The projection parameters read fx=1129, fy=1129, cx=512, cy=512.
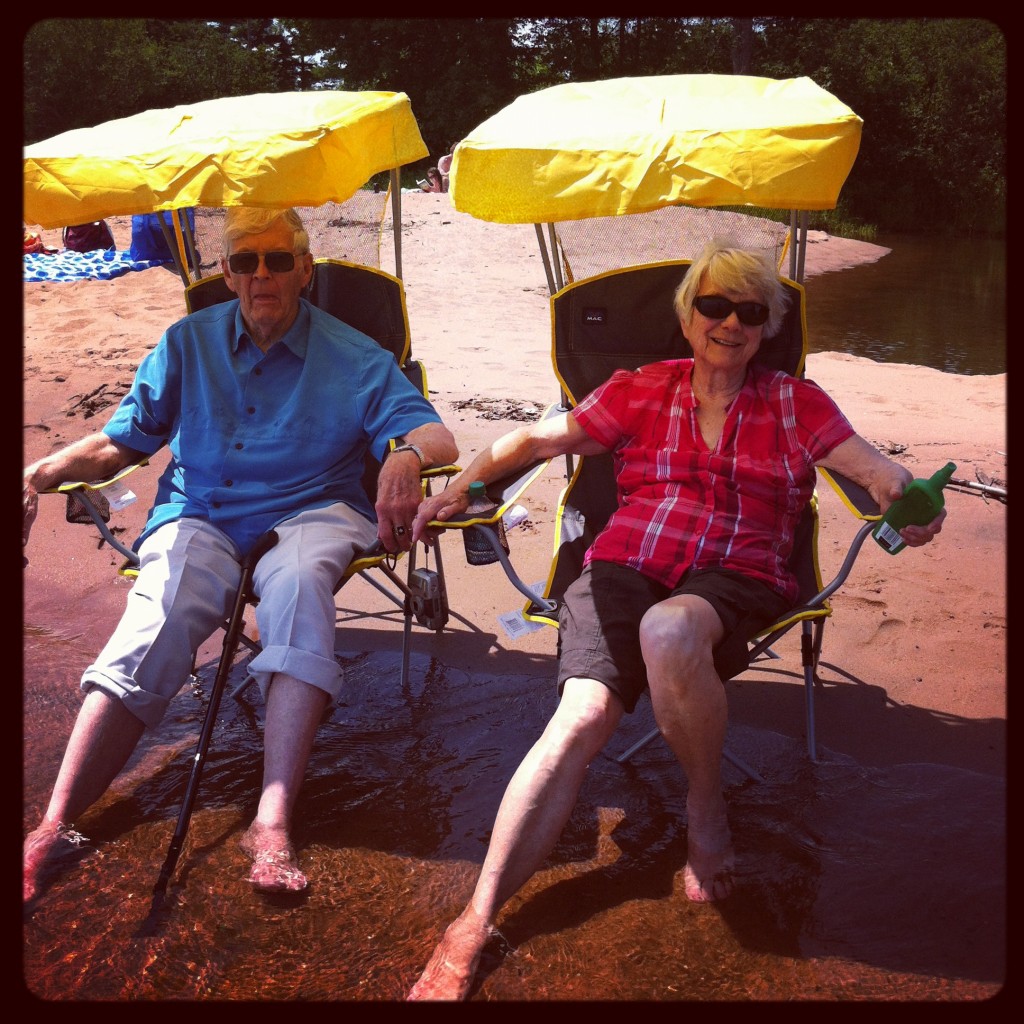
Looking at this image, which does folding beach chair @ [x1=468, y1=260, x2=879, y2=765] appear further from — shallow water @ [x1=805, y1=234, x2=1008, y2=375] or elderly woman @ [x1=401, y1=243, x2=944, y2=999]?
shallow water @ [x1=805, y1=234, x2=1008, y2=375]

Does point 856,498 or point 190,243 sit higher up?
point 190,243

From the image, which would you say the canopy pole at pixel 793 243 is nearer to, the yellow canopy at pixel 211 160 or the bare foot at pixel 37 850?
the yellow canopy at pixel 211 160

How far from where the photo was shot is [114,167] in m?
3.18

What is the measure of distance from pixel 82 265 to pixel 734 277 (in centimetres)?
916

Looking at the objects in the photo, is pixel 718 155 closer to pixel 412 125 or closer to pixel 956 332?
pixel 412 125

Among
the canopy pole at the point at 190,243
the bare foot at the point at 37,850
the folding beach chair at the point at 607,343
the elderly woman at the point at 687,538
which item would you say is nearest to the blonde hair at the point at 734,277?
the elderly woman at the point at 687,538

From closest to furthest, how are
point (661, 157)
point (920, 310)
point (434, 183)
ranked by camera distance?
point (661, 157)
point (920, 310)
point (434, 183)

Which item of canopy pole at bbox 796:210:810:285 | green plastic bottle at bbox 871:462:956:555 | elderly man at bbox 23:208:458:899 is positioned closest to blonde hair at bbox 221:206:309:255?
elderly man at bbox 23:208:458:899

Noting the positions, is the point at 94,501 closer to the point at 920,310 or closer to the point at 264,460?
the point at 264,460

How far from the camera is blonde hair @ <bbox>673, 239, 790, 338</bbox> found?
3.00 metres

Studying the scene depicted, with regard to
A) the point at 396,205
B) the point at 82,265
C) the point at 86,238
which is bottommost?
the point at 82,265

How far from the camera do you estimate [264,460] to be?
3301 millimetres

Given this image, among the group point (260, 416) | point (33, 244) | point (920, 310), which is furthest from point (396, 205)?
point (920, 310)

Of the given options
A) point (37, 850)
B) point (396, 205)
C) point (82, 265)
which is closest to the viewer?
point (37, 850)
